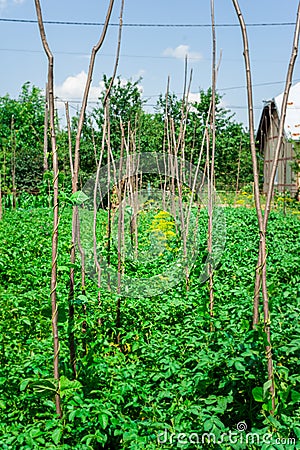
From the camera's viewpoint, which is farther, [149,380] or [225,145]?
[225,145]

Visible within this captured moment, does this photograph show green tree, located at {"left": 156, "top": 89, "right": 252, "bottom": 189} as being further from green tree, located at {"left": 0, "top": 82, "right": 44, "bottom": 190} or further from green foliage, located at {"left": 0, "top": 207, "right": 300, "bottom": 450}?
green foliage, located at {"left": 0, "top": 207, "right": 300, "bottom": 450}

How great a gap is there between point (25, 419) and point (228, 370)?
98 cm

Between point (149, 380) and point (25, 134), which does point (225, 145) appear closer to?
point (25, 134)

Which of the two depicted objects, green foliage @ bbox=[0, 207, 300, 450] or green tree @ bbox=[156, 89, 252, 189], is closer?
green foliage @ bbox=[0, 207, 300, 450]

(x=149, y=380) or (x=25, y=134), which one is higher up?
(x=25, y=134)

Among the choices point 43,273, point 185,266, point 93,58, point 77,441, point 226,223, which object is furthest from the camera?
point 226,223

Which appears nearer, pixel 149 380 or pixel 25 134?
pixel 149 380

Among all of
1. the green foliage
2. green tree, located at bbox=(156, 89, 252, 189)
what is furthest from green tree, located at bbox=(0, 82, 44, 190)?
the green foliage

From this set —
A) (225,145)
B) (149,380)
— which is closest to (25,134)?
(225,145)

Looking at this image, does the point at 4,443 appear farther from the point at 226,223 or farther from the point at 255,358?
the point at 226,223

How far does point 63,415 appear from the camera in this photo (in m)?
2.14

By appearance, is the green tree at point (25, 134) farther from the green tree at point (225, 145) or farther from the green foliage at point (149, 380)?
the green foliage at point (149, 380)

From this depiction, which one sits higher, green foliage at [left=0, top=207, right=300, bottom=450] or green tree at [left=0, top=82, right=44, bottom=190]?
green tree at [left=0, top=82, right=44, bottom=190]

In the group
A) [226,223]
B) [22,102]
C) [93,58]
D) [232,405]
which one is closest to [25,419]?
[232,405]
